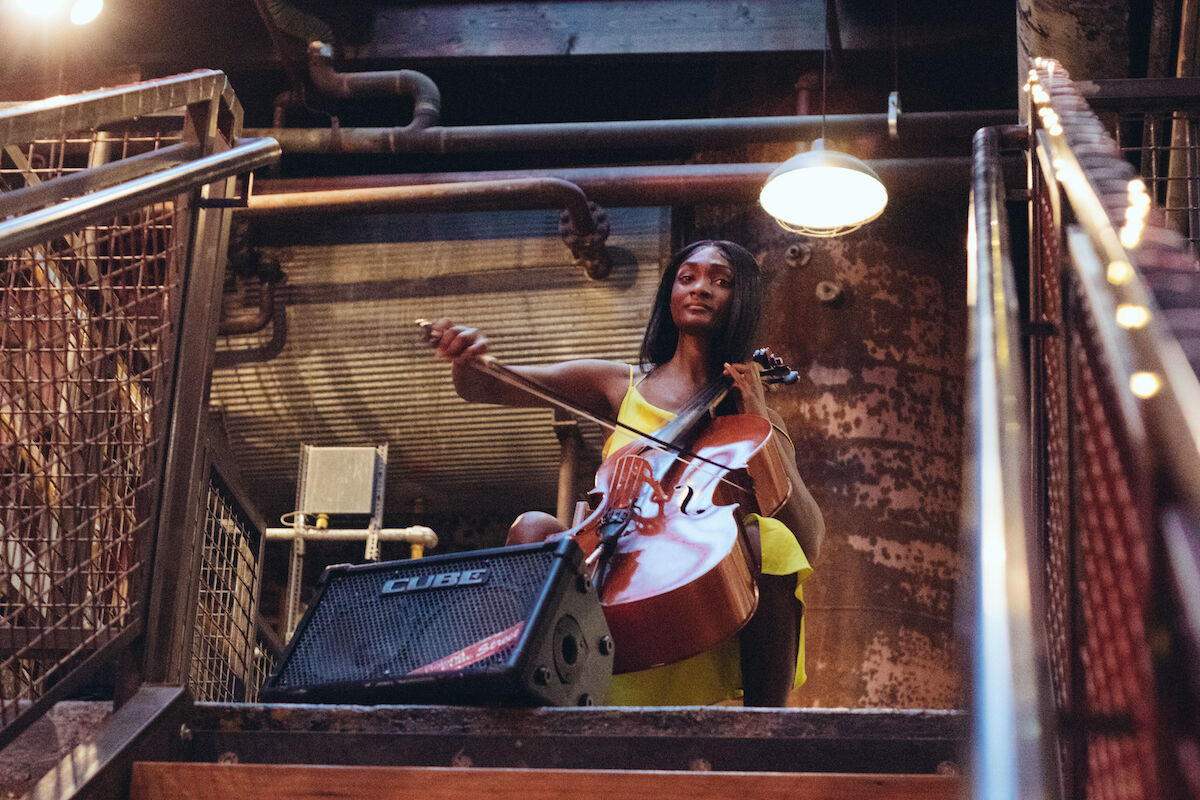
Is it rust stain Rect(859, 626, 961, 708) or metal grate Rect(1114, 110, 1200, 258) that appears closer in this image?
metal grate Rect(1114, 110, 1200, 258)

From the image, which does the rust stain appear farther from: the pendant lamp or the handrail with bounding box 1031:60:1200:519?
the handrail with bounding box 1031:60:1200:519

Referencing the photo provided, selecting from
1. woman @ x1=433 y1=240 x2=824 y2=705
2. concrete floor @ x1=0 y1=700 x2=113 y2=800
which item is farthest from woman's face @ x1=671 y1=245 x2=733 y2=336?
concrete floor @ x1=0 y1=700 x2=113 y2=800

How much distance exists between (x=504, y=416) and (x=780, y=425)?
12.1 feet

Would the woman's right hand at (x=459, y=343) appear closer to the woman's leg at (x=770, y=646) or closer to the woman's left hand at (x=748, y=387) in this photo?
the woman's left hand at (x=748, y=387)

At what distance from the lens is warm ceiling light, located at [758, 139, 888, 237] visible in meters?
4.70

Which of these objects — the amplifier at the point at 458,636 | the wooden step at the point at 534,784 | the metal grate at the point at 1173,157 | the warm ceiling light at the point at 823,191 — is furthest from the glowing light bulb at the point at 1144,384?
the warm ceiling light at the point at 823,191

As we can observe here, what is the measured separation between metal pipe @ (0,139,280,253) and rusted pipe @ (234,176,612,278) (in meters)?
3.25

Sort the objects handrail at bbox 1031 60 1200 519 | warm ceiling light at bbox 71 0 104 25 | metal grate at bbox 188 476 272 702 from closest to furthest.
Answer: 1. handrail at bbox 1031 60 1200 519
2. metal grate at bbox 188 476 272 702
3. warm ceiling light at bbox 71 0 104 25

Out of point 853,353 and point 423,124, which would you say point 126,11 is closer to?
point 423,124

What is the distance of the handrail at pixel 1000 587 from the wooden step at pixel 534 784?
0.74 meters

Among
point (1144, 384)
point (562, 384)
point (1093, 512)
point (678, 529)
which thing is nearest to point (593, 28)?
point (562, 384)

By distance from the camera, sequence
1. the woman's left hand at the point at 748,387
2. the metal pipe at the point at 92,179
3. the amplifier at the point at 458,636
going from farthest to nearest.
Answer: the woman's left hand at the point at 748,387 < the amplifier at the point at 458,636 < the metal pipe at the point at 92,179

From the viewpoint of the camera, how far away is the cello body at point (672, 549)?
2.46 m

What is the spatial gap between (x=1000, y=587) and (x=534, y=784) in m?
1.09
